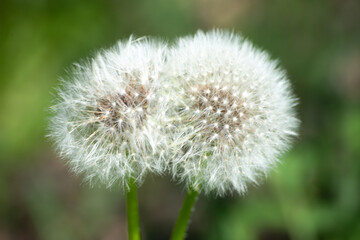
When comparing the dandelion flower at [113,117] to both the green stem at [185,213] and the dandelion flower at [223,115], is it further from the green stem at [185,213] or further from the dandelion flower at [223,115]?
the green stem at [185,213]

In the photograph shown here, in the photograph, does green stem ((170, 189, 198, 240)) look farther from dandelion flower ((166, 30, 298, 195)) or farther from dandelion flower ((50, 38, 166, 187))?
dandelion flower ((50, 38, 166, 187))

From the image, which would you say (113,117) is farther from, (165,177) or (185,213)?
(165,177)

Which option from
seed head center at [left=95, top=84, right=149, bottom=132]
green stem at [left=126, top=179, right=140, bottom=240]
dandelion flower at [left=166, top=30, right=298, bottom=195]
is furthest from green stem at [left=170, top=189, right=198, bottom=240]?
seed head center at [left=95, top=84, right=149, bottom=132]

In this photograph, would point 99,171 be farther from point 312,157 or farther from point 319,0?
point 319,0

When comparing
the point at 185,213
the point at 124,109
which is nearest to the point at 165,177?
the point at 185,213

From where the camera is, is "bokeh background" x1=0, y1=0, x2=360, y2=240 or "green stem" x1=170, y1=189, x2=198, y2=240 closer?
"green stem" x1=170, y1=189, x2=198, y2=240

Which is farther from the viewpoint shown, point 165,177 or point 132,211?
point 165,177

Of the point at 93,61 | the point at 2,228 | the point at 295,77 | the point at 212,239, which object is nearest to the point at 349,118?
the point at 295,77
